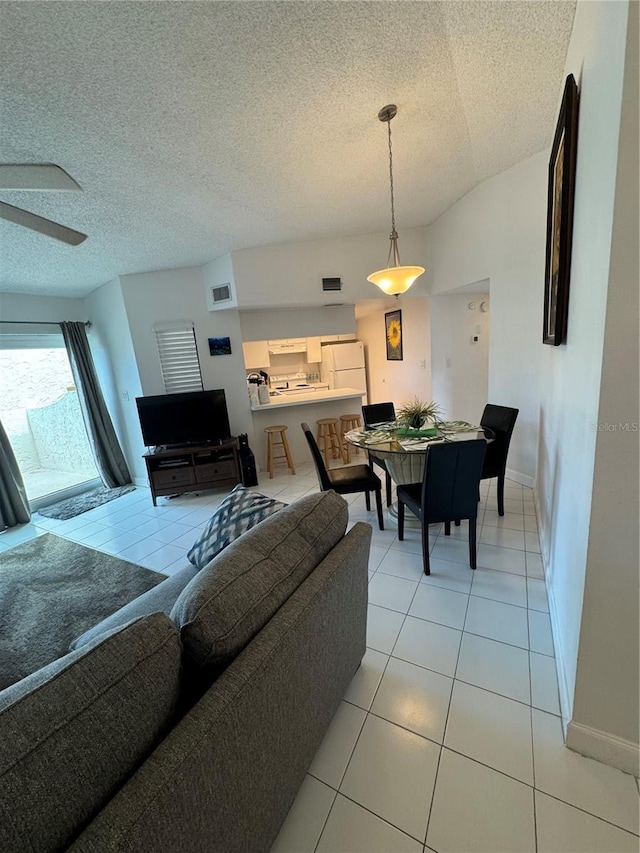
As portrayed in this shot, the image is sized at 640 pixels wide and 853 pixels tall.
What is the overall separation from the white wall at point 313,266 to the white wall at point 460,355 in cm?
55

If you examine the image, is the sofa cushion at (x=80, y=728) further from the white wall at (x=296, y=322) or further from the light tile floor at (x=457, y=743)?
the white wall at (x=296, y=322)

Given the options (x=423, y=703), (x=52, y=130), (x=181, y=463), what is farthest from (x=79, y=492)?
(x=423, y=703)

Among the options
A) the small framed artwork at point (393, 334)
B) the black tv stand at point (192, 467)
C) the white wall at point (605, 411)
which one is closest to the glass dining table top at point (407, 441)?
the white wall at point (605, 411)

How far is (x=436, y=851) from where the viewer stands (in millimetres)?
1031

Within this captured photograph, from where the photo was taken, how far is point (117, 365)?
14.7 ft

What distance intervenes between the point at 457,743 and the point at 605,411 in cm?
133

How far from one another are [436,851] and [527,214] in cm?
394

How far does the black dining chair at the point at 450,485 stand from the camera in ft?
6.78

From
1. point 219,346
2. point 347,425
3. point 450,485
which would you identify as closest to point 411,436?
point 450,485

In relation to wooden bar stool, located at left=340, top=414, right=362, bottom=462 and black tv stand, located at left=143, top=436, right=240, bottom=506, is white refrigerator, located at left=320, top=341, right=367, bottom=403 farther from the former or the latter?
black tv stand, located at left=143, top=436, right=240, bottom=506

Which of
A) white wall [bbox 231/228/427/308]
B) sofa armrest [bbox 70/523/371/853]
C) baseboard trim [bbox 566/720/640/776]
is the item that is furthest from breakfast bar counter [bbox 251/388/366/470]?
baseboard trim [bbox 566/720/640/776]

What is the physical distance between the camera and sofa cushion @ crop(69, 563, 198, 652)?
54.9 inches

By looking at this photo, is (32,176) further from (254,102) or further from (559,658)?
(559,658)

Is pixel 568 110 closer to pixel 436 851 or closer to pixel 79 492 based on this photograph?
pixel 436 851
